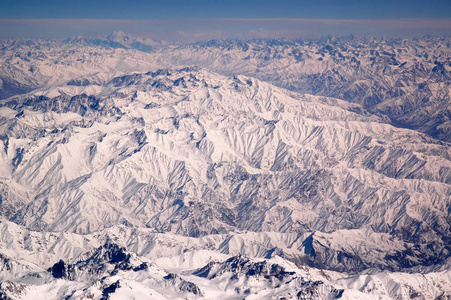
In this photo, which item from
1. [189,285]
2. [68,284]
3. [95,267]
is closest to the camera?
[68,284]

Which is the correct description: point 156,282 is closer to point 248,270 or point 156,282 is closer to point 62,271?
point 62,271

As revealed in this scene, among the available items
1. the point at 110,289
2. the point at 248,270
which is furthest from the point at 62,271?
the point at 248,270

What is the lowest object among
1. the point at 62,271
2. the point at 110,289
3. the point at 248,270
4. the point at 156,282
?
the point at 248,270

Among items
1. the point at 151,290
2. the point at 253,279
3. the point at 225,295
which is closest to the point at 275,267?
the point at 253,279

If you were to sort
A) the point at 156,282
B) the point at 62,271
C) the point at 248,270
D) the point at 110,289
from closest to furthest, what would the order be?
the point at 110,289
the point at 62,271
the point at 156,282
the point at 248,270

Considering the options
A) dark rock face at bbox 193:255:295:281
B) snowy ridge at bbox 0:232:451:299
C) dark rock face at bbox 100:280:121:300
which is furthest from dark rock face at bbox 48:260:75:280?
dark rock face at bbox 193:255:295:281

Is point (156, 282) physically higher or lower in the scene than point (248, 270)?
higher

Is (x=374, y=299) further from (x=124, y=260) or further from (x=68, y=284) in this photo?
A: (x=68, y=284)

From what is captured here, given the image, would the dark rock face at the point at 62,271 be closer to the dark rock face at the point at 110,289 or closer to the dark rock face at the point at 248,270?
the dark rock face at the point at 110,289

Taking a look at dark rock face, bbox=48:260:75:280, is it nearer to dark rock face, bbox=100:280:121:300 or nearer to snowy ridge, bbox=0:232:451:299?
snowy ridge, bbox=0:232:451:299

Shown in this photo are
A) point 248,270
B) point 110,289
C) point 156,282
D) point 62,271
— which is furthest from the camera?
point 248,270

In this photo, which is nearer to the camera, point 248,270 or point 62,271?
point 62,271
